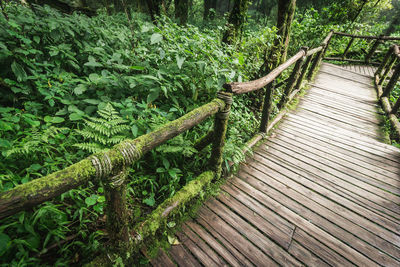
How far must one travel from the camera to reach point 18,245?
1.42 m

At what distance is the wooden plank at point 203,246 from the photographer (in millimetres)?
1835

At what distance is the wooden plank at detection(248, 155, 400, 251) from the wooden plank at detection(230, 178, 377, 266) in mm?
161

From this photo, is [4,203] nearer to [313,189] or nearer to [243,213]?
[243,213]

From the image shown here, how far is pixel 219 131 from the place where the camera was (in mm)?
2227

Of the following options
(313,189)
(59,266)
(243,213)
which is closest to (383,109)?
(313,189)

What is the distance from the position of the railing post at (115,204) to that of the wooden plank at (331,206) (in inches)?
78.0

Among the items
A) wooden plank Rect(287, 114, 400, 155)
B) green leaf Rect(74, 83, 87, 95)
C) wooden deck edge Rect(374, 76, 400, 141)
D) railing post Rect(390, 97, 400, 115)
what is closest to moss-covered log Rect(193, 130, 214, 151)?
green leaf Rect(74, 83, 87, 95)

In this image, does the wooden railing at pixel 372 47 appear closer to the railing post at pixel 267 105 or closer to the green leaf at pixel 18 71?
the railing post at pixel 267 105

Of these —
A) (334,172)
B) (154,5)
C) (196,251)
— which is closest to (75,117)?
(196,251)

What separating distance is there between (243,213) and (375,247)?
1477mm

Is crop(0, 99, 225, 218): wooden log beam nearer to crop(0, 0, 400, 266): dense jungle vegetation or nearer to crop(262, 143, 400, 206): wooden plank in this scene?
crop(0, 0, 400, 266): dense jungle vegetation

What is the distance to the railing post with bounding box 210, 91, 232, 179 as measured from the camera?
2070 millimetres

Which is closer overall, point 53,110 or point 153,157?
point 153,157

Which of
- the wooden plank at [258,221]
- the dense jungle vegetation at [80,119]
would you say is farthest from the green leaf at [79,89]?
the wooden plank at [258,221]
